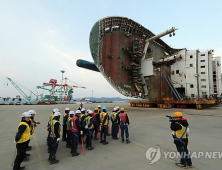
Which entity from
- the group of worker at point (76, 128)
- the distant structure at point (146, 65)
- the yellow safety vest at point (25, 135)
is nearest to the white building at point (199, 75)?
the distant structure at point (146, 65)

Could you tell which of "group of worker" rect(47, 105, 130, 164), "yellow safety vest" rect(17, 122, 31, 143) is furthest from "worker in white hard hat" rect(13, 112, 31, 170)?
"group of worker" rect(47, 105, 130, 164)

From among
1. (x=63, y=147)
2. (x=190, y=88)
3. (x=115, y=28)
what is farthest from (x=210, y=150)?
(x=190, y=88)

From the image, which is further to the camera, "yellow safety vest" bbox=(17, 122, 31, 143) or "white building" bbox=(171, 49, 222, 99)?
"white building" bbox=(171, 49, 222, 99)

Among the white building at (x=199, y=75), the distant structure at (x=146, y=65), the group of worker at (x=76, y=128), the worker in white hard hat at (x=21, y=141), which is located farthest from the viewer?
the white building at (x=199, y=75)

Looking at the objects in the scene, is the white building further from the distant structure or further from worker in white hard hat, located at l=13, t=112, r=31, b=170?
worker in white hard hat, located at l=13, t=112, r=31, b=170

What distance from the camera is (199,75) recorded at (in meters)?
24.0

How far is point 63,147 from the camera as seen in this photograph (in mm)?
5574

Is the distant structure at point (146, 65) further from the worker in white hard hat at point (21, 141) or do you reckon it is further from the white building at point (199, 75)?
the worker in white hard hat at point (21, 141)

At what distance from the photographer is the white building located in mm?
23703

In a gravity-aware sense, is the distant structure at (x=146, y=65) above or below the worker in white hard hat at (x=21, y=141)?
above

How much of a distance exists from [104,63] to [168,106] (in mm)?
15013

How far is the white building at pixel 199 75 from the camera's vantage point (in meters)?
23.7

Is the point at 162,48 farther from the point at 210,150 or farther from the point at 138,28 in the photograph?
the point at 210,150

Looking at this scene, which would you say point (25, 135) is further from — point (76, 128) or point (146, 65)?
point (146, 65)
